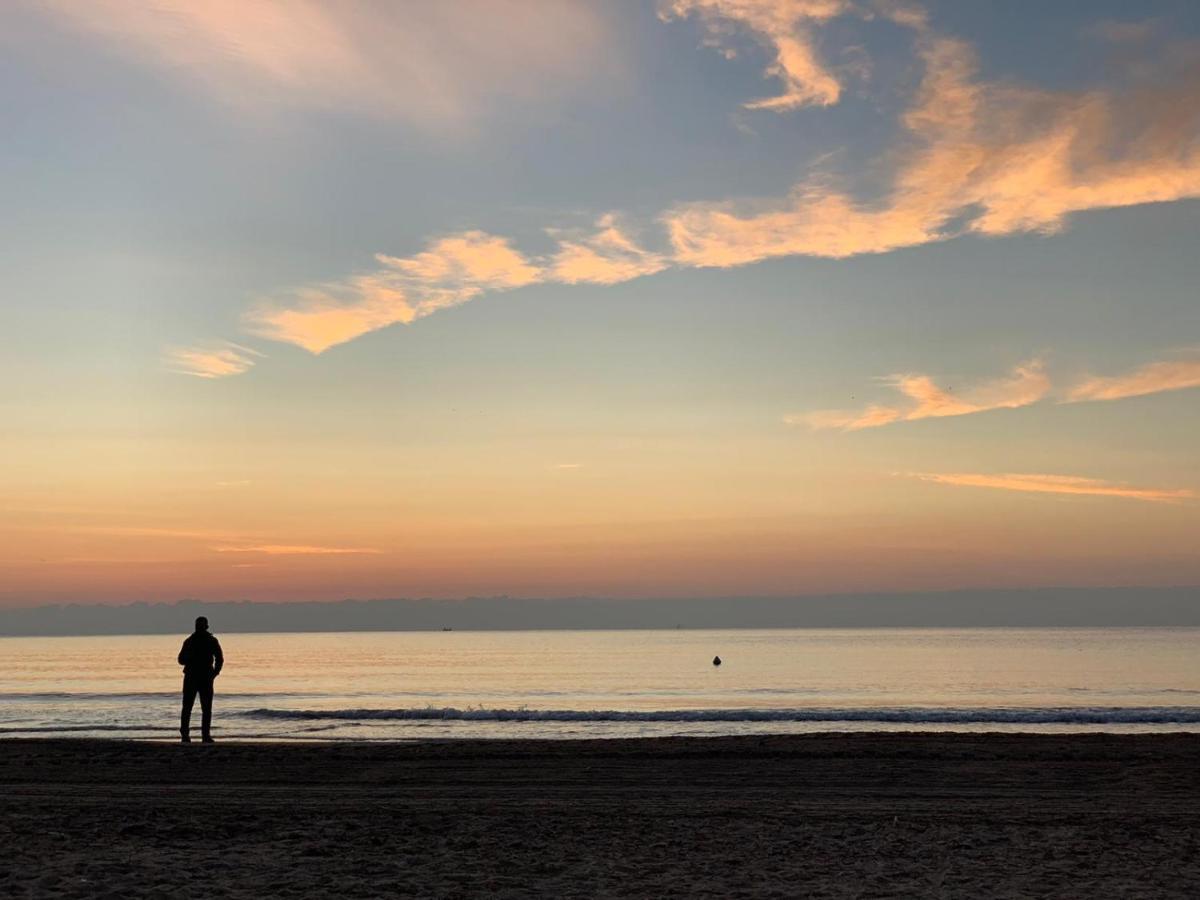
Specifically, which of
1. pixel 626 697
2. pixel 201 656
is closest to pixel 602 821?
pixel 201 656

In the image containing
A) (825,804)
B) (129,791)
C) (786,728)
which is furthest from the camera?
(786,728)

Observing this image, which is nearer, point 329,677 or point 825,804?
point 825,804

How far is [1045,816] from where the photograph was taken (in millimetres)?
10992

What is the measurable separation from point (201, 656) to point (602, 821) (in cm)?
1006

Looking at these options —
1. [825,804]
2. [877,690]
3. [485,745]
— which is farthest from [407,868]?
[877,690]

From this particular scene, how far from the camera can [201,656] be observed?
18.1 meters

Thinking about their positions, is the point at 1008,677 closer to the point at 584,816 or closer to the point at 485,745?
the point at 485,745

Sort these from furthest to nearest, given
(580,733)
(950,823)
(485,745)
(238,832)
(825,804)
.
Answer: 1. (580,733)
2. (485,745)
3. (825,804)
4. (950,823)
5. (238,832)

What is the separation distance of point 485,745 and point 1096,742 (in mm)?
10902

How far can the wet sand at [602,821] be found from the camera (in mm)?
7969

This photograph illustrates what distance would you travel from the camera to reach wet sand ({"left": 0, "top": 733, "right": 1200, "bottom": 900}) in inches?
314

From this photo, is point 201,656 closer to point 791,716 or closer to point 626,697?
point 791,716

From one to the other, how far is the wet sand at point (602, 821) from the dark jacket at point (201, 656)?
4.33 feet

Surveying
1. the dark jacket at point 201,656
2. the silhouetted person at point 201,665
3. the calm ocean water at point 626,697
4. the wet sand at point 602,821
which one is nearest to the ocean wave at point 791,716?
the calm ocean water at point 626,697
